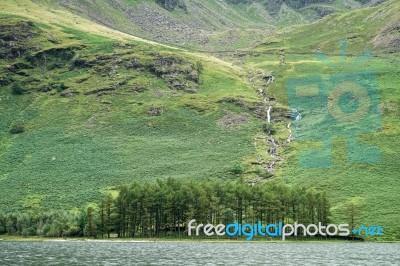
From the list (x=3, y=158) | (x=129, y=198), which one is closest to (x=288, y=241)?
(x=129, y=198)

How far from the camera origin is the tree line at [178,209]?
12269cm

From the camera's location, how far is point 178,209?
123750mm

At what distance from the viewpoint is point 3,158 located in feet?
651

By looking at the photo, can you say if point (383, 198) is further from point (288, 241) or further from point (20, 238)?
point (20, 238)

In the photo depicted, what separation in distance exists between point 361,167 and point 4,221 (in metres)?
101

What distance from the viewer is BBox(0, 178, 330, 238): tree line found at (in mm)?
122688
